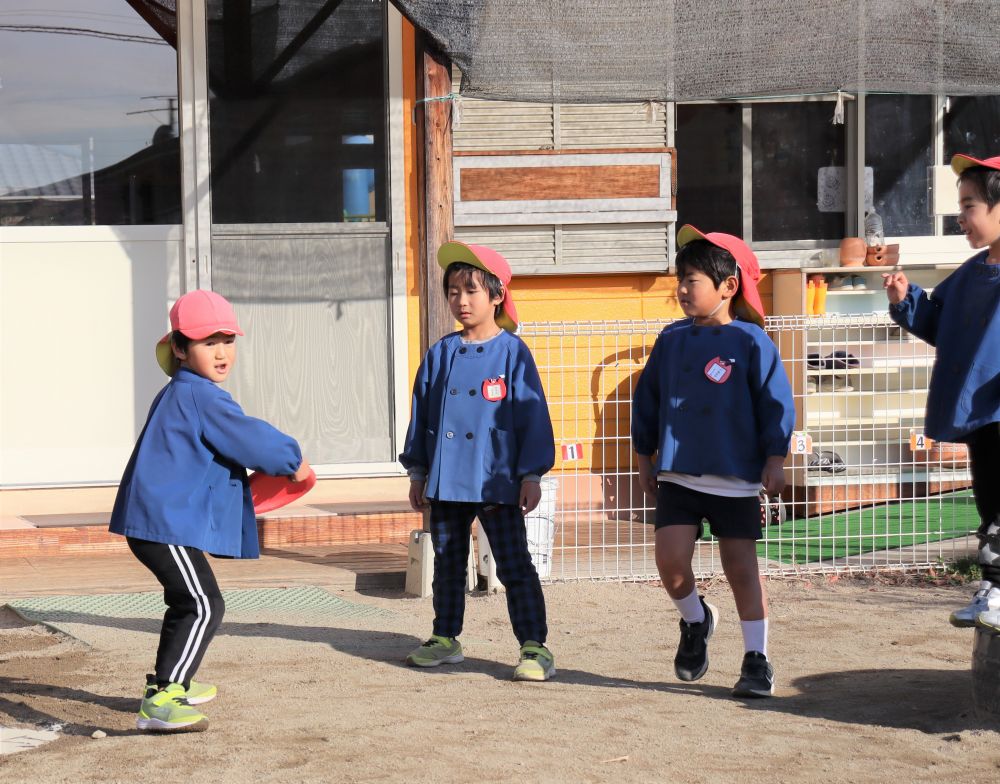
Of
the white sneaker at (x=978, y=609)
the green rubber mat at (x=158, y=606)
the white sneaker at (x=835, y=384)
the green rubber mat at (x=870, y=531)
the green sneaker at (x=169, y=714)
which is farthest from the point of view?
the white sneaker at (x=835, y=384)

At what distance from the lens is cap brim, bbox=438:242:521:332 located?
482 centimetres

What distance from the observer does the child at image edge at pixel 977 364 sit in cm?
418

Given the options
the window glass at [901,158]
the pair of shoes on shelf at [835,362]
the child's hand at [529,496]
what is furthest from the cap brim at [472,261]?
the window glass at [901,158]

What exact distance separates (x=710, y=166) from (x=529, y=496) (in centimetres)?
514

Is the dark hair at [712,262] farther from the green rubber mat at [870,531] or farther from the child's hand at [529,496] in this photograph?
the green rubber mat at [870,531]

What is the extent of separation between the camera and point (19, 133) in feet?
27.2

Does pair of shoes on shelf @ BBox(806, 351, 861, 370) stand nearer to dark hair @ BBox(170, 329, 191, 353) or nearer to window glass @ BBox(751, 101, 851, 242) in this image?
window glass @ BBox(751, 101, 851, 242)

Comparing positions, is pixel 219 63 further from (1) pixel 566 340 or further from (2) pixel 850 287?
(2) pixel 850 287

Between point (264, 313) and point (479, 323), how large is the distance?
13.1ft

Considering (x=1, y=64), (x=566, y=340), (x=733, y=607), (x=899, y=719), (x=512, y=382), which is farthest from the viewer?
(x=566, y=340)

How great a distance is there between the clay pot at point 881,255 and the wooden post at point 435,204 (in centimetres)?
387

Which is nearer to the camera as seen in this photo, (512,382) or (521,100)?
(512,382)

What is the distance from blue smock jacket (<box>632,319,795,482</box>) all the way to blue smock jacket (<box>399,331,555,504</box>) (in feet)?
1.61

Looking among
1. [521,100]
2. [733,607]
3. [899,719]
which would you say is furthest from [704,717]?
[521,100]
